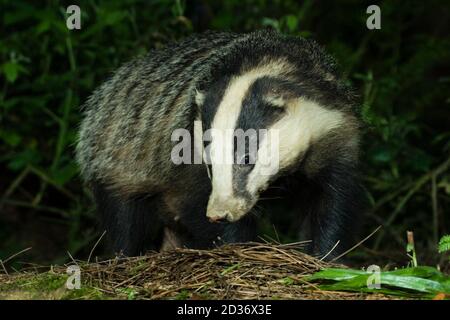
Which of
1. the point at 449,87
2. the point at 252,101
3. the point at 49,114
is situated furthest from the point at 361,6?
the point at 252,101

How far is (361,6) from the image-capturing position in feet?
25.3

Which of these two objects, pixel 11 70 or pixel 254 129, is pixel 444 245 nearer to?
pixel 254 129

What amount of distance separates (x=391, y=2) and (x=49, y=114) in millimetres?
2998

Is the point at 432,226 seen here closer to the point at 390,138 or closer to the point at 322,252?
the point at 390,138

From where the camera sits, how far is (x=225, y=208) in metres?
3.68

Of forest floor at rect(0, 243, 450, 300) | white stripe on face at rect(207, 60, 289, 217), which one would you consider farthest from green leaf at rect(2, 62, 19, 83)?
white stripe on face at rect(207, 60, 289, 217)

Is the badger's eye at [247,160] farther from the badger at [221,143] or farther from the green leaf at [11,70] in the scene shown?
the green leaf at [11,70]

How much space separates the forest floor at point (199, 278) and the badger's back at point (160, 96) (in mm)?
904

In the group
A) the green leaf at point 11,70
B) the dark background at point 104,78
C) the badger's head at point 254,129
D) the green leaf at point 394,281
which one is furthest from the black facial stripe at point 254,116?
the green leaf at point 11,70

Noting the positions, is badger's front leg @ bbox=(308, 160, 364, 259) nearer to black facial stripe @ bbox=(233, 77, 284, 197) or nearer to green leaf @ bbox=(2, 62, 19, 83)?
black facial stripe @ bbox=(233, 77, 284, 197)

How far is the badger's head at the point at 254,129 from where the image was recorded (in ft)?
12.1

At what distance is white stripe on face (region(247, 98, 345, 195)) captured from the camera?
3.80 meters

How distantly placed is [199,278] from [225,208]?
370 millimetres

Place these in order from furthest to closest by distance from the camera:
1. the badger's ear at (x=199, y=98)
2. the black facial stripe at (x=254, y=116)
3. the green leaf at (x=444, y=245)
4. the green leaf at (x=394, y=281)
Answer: the badger's ear at (x=199, y=98) < the black facial stripe at (x=254, y=116) < the green leaf at (x=444, y=245) < the green leaf at (x=394, y=281)
